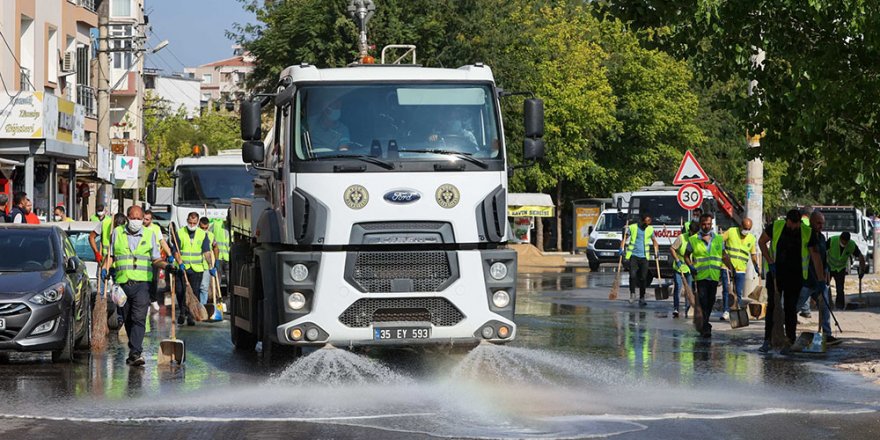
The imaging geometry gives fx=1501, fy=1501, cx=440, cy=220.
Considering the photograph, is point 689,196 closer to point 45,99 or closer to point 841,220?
point 45,99

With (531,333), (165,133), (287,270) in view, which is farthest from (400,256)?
(165,133)

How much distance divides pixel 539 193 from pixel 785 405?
54573mm

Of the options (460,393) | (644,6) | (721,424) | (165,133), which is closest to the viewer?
(721,424)

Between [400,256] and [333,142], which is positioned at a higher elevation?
[333,142]

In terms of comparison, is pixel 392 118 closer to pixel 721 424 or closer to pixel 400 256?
pixel 400 256

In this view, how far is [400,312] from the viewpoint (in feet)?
44.5

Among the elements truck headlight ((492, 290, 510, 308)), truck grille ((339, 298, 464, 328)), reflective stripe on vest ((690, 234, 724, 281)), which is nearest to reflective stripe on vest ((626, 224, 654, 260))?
reflective stripe on vest ((690, 234, 724, 281))

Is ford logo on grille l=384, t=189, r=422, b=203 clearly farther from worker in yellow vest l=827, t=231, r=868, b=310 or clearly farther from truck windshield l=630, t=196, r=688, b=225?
truck windshield l=630, t=196, r=688, b=225

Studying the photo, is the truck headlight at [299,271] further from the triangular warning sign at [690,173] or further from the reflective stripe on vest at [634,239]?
the reflective stripe on vest at [634,239]

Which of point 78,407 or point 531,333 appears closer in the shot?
point 78,407

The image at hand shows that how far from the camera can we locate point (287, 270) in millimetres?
13555

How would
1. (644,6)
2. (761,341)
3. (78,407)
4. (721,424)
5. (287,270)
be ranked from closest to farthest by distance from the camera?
1. (721,424)
2. (78,407)
3. (287,270)
4. (644,6)
5. (761,341)

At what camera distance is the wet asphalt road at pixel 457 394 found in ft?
33.3

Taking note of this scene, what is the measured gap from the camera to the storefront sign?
40.6 metres
